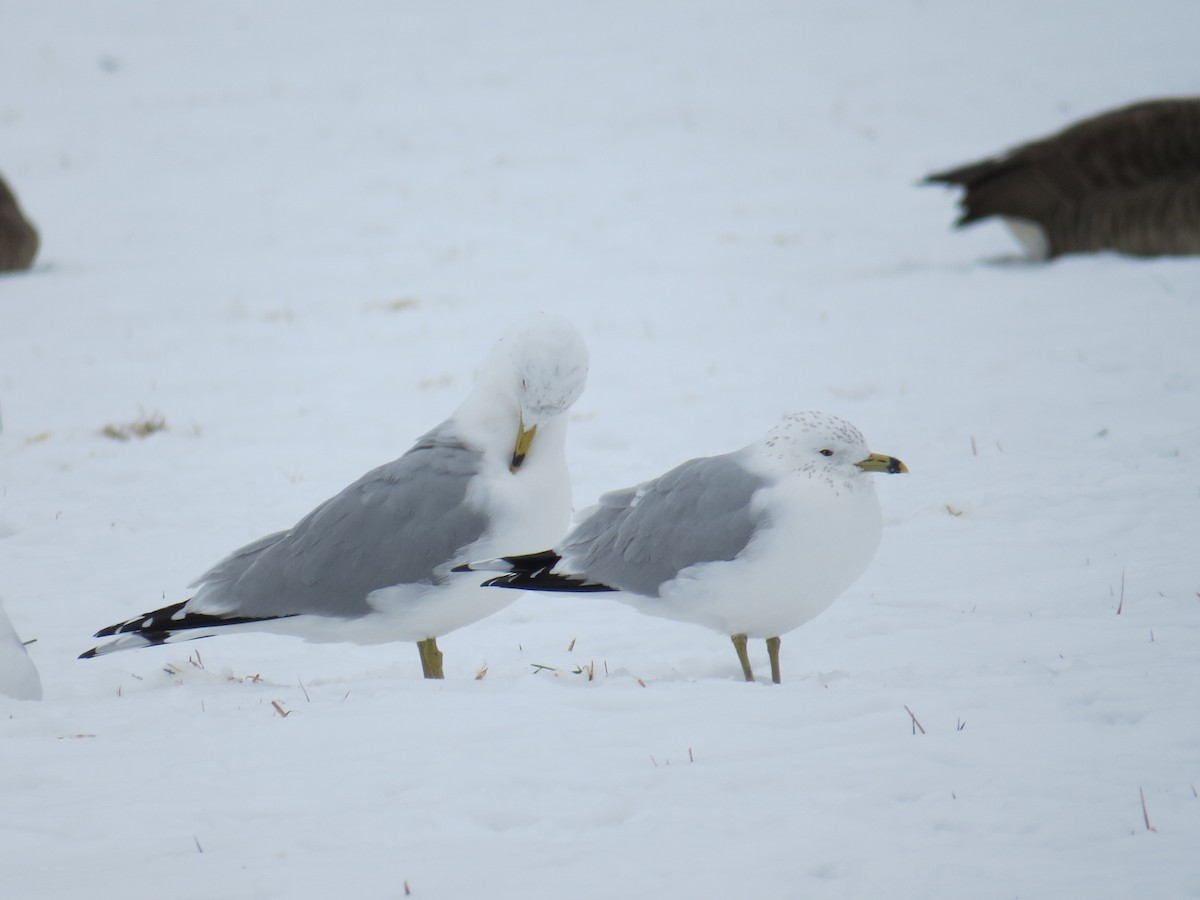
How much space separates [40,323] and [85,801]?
342 inches

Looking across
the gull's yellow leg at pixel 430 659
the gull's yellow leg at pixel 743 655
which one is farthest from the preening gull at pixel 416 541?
the gull's yellow leg at pixel 743 655

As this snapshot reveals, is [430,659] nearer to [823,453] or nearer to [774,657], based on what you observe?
[774,657]

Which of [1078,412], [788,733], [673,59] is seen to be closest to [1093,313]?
[1078,412]

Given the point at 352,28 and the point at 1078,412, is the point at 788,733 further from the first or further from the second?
the point at 352,28

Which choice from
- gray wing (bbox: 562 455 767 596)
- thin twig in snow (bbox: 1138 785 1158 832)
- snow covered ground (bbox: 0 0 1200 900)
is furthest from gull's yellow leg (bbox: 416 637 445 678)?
thin twig in snow (bbox: 1138 785 1158 832)

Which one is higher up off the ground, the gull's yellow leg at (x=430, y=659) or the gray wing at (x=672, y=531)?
the gray wing at (x=672, y=531)

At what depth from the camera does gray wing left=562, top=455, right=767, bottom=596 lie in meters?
4.49

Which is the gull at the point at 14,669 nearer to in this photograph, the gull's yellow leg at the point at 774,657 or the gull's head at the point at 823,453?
the gull's yellow leg at the point at 774,657

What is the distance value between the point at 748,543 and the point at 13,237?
10.5m

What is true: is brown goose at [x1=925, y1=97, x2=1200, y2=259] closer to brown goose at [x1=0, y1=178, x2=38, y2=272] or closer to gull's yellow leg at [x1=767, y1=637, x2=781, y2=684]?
gull's yellow leg at [x1=767, y1=637, x2=781, y2=684]

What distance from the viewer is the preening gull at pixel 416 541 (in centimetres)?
469

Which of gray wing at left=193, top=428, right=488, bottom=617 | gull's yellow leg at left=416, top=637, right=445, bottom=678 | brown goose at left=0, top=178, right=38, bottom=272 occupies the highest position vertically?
brown goose at left=0, top=178, right=38, bottom=272

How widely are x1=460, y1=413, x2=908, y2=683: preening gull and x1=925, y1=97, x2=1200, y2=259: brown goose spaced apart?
758 cm

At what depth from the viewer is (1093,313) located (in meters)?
9.95
